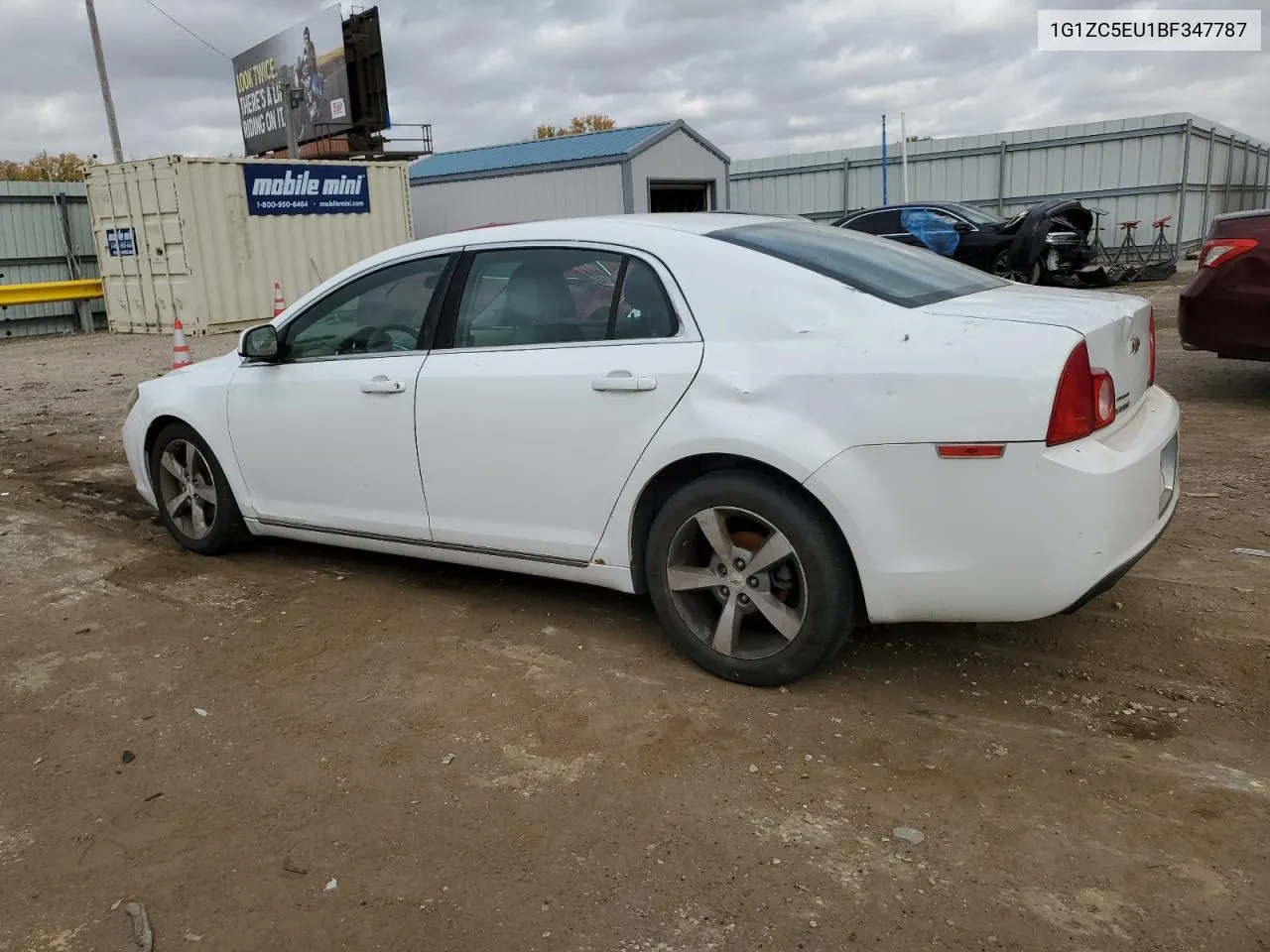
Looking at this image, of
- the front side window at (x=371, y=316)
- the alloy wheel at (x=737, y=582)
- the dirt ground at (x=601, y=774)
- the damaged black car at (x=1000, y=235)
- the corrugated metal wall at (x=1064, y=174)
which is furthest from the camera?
the corrugated metal wall at (x=1064, y=174)

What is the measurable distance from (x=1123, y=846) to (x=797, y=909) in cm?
86

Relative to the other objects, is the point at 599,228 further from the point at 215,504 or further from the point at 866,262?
the point at 215,504

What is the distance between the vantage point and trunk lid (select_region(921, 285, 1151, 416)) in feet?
10.2

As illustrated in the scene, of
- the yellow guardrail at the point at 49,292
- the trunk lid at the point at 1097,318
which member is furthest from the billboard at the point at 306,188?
the trunk lid at the point at 1097,318

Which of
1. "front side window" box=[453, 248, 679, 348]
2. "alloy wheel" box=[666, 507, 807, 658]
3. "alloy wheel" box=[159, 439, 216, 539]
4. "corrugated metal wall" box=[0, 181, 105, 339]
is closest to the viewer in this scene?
"alloy wheel" box=[666, 507, 807, 658]

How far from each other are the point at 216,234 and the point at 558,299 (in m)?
14.4

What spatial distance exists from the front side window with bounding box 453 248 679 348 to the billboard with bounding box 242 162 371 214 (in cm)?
1429

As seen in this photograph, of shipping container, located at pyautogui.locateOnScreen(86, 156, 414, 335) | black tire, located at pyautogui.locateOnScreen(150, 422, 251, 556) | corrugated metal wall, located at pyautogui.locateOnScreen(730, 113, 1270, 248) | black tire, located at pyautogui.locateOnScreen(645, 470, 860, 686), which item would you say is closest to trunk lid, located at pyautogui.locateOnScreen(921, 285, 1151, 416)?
black tire, located at pyautogui.locateOnScreen(645, 470, 860, 686)

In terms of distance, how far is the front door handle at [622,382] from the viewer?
3496 mm

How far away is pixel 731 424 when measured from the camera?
3.30 m

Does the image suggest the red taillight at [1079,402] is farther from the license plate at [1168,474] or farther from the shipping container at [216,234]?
the shipping container at [216,234]

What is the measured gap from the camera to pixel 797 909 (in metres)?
2.42

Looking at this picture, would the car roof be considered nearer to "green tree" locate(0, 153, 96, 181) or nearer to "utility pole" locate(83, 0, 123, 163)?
"utility pole" locate(83, 0, 123, 163)

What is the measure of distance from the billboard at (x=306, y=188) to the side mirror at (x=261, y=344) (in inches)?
528
